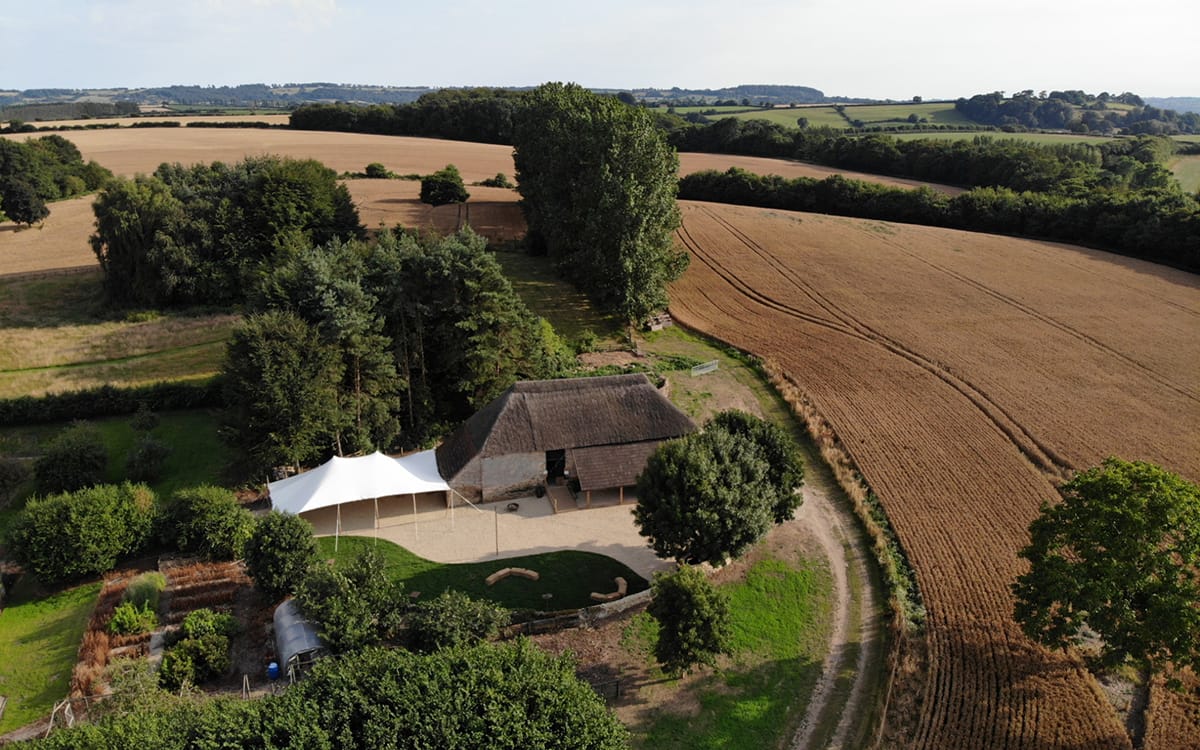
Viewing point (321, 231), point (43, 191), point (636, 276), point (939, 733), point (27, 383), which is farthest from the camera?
point (43, 191)

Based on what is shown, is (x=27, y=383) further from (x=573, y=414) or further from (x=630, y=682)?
(x=630, y=682)

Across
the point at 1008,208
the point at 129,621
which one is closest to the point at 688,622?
the point at 129,621

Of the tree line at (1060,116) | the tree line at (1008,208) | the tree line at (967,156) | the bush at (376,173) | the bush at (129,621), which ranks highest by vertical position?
the tree line at (1060,116)

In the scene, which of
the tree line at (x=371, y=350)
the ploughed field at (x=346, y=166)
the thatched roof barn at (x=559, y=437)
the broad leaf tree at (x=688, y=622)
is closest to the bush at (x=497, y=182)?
the ploughed field at (x=346, y=166)

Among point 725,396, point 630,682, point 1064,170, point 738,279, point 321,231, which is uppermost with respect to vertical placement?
point 1064,170

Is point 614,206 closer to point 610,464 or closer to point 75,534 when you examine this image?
point 610,464

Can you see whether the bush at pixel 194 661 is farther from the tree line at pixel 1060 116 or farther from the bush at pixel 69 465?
the tree line at pixel 1060 116

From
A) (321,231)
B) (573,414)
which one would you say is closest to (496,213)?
(321,231)
